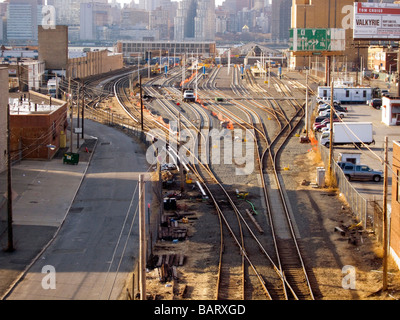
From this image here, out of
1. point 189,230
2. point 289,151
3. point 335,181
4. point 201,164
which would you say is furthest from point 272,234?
point 289,151

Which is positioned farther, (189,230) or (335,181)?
(335,181)

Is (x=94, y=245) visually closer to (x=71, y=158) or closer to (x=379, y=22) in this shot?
(x=71, y=158)

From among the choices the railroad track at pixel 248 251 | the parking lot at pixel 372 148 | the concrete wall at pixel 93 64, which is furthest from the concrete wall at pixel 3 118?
the concrete wall at pixel 93 64

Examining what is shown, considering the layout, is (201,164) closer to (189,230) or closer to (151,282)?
(189,230)

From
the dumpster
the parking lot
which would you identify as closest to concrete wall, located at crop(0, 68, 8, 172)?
the dumpster

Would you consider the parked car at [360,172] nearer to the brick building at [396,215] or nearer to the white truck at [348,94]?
the brick building at [396,215]

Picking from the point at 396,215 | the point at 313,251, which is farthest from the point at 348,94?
the point at 396,215

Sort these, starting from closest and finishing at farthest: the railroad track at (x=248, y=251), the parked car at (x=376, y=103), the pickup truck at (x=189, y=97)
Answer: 1. the railroad track at (x=248, y=251)
2. the parked car at (x=376, y=103)
3. the pickup truck at (x=189, y=97)
